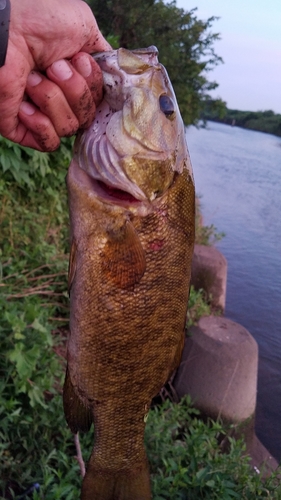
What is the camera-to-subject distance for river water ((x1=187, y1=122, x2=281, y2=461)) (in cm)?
→ 622

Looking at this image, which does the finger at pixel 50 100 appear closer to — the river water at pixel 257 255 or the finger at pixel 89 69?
the finger at pixel 89 69

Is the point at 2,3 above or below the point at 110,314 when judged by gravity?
above

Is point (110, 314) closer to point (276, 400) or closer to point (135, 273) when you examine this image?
point (135, 273)

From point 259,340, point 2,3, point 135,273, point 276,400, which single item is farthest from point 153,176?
point 259,340

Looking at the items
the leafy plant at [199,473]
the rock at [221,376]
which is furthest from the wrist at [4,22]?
the rock at [221,376]

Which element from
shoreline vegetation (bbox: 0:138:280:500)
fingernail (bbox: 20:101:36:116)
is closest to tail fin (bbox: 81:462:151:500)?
shoreline vegetation (bbox: 0:138:280:500)

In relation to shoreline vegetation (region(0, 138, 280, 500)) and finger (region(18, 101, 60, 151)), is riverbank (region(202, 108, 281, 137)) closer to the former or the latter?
shoreline vegetation (region(0, 138, 280, 500))

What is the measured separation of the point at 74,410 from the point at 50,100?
122cm

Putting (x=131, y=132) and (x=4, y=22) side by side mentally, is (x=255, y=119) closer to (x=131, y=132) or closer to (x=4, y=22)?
(x=131, y=132)

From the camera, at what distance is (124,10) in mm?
14148

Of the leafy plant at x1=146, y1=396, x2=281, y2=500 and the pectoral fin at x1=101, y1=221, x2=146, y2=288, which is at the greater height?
the pectoral fin at x1=101, y1=221, x2=146, y2=288

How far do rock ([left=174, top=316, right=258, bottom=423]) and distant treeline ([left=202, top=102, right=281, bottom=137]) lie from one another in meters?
12.5

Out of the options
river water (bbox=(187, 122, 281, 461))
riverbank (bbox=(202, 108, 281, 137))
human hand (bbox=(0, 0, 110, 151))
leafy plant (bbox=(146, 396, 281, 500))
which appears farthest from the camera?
riverbank (bbox=(202, 108, 281, 137))

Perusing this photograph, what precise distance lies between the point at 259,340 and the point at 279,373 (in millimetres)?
631
